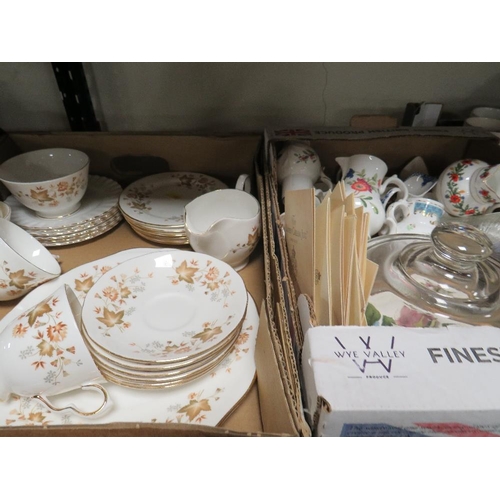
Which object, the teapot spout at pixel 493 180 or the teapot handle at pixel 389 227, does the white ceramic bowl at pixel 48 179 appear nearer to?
the teapot handle at pixel 389 227

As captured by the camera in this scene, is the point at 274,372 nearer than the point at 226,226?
Yes

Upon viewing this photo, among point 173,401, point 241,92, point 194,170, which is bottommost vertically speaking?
point 173,401

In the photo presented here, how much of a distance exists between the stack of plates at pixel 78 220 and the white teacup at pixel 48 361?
262 mm

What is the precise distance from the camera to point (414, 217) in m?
0.64

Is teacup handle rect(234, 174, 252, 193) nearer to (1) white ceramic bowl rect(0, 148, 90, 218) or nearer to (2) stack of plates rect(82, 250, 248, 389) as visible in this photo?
(2) stack of plates rect(82, 250, 248, 389)

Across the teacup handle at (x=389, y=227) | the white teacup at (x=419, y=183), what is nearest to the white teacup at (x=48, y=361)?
the teacup handle at (x=389, y=227)

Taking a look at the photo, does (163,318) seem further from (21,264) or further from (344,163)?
(344,163)

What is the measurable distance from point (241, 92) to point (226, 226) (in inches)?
15.9

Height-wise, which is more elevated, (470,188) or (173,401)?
(470,188)

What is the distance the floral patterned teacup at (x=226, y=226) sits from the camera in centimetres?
61

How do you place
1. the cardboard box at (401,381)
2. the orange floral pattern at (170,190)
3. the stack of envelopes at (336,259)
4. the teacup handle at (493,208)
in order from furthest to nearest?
1. the orange floral pattern at (170,190)
2. the teacup handle at (493,208)
3. the stack of envelopes at (336,259)
4. the cardboard box at (401,381)

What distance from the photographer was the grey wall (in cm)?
82

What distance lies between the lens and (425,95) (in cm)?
85

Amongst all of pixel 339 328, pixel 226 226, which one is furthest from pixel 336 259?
pixel 226 226
